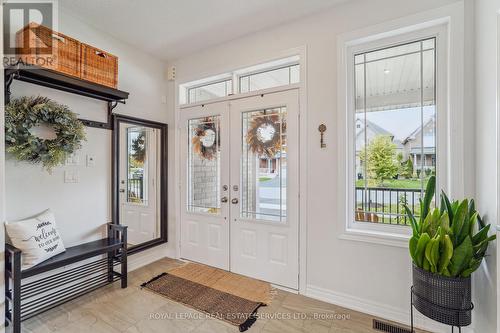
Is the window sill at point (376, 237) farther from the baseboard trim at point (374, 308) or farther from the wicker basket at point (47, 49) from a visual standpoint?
the wicker basket at point (47, 49)

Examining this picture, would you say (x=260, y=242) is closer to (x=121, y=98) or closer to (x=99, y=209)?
(x=99, y=209)

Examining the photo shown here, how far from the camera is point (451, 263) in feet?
5.04

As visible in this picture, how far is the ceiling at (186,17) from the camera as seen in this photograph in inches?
91.0

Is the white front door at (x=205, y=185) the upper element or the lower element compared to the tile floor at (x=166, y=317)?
upper

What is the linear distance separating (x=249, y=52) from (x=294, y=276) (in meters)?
2.58

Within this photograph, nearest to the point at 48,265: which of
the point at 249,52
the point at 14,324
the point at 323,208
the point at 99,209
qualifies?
the point at 14,324

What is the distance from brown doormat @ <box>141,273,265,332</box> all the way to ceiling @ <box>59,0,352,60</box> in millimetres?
2881

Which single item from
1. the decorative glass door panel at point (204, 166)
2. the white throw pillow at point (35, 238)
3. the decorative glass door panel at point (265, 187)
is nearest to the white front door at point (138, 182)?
the decorative glass door panel at point (204, 166)

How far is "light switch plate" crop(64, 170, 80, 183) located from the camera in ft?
8.08

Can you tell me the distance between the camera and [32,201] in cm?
221

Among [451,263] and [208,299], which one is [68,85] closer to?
[208,299]
